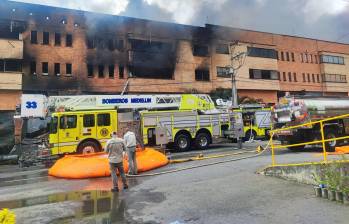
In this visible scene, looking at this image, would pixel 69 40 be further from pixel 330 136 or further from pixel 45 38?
pixel 330 136

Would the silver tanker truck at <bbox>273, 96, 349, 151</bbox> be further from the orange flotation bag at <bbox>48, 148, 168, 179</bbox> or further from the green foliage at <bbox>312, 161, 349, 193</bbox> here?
the green foliage at <bbox>312, 161, 349, 193</bbox>

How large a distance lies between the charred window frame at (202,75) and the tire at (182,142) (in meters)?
19.0

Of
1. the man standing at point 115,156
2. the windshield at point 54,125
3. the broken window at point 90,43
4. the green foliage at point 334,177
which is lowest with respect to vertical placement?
the green foliage at point 334,177

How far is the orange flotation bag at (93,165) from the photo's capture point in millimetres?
10375

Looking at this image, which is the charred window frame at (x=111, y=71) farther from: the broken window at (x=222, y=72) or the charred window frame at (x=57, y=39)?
the broken window at (x=222, y=72)

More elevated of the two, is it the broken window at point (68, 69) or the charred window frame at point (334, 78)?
the charred window frame at point (334, 78)

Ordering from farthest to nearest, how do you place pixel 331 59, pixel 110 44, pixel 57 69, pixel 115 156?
pixel 331 59 < pixel 110 44 < pixel 57 69 < pixel 115 156

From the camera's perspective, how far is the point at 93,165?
1049 centimetres

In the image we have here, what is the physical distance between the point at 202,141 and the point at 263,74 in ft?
83.1

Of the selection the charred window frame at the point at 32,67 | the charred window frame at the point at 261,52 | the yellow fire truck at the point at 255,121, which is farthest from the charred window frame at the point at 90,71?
the charred window frame at the point at 261,52

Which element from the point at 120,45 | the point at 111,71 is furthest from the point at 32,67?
the point at 120,45

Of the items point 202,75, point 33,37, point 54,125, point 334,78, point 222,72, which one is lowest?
point 54,125

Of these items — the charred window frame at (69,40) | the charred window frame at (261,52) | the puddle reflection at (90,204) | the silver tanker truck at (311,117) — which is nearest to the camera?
the puddle reflection at (90,204)

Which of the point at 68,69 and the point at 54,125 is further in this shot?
the point at 68,69
